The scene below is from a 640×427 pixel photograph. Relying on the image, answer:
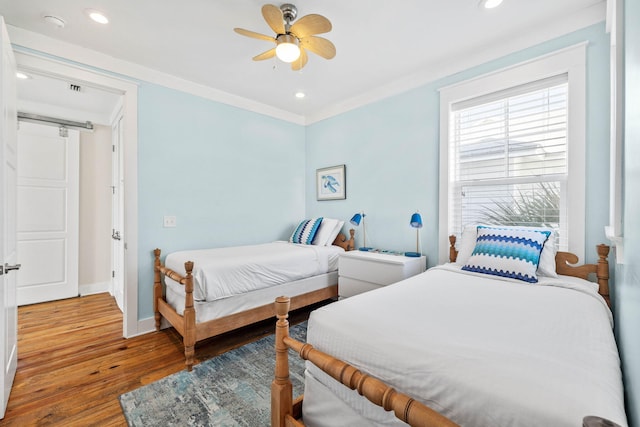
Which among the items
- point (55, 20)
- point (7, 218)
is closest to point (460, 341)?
point (7, 218)

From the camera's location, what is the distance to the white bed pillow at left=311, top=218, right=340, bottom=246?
3.50 metres

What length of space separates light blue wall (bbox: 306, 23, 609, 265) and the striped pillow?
37 centimetres

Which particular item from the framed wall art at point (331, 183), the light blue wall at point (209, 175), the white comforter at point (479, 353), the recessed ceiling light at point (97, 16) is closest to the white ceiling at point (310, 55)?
the recessed ceiling light at point (97, 16)

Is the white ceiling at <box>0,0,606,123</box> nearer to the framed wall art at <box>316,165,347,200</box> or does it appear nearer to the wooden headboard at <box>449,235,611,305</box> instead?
the framed wall art at <box>316,165,347,200</box>

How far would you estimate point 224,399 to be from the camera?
1769mm

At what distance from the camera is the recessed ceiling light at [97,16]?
6.60 feet

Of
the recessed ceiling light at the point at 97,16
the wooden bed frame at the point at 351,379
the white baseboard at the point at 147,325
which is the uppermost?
the recessed ceiling light at the point at 97,16

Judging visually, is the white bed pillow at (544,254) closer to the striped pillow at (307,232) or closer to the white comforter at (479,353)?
the white comforter at (479,353)

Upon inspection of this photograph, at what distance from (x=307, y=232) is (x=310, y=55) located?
2.01 meters

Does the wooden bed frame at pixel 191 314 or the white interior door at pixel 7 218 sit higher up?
the white interior door at pixel 7 218

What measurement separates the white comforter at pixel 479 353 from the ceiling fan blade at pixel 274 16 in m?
1.80

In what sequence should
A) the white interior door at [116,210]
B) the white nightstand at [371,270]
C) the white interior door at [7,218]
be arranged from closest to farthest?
the white interior door at [7,218], the white nightstand at [371,270], the white interior door at [116,210]

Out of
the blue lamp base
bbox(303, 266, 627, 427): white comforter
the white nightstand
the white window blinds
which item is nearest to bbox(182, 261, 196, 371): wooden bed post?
bbox(303, 266, 627, 427): white comforter

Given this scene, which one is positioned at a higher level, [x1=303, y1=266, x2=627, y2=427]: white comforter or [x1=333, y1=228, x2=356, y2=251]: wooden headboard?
[x1=333, y1=228, x2=356, y2=251]: wooden headboard
